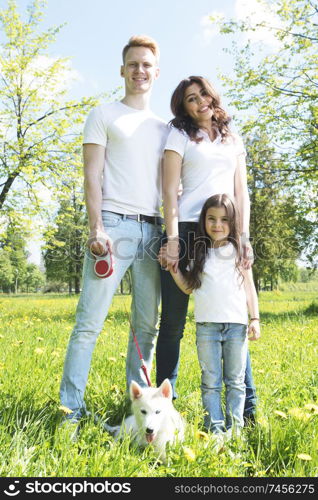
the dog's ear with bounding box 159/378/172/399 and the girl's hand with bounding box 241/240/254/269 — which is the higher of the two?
the girl's hand with bounding box 241/240/254/269

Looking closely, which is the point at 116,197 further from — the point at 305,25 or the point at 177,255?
the point at 305,25

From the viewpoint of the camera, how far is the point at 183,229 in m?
2.99

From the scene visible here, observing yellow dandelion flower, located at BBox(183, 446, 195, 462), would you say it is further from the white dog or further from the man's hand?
the man's hand

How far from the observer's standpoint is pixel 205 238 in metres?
2.94

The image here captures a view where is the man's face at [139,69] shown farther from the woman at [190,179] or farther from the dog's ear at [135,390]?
the dog's ear at [135,390]

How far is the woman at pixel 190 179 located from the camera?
9.69 ft

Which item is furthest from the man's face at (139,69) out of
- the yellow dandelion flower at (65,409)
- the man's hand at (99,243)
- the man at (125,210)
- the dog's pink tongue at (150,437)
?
the dog's pink tongue at (150,437)

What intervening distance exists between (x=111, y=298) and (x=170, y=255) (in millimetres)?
484

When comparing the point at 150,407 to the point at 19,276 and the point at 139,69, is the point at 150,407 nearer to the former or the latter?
the point at 139,69

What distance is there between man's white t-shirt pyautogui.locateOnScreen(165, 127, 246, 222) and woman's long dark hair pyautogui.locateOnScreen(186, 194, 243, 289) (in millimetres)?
89

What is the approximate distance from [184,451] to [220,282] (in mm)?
1036

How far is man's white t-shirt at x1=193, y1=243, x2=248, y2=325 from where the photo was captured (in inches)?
109

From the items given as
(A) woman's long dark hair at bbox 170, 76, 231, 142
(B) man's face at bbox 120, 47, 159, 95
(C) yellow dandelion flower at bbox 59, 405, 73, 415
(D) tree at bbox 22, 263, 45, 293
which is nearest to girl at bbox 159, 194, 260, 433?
(A) woman's long dark hair at bbox 170, 76, 231, 142
